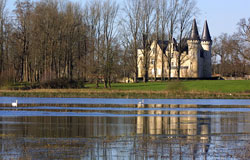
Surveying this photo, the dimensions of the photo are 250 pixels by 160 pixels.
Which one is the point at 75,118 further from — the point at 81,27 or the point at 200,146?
the point at 81,27

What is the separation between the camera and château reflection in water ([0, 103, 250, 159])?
13.7 meters

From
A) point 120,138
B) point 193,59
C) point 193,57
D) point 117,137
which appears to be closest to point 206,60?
point 193,59

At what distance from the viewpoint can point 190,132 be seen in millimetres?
19250

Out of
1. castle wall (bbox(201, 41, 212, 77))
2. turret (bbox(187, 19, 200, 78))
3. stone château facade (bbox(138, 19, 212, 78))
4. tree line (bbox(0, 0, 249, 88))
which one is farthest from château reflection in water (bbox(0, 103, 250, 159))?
castle wall (bbox(201, 41, 212, 77))

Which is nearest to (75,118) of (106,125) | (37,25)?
(106,125)

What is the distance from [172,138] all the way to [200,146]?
1887 millimetres

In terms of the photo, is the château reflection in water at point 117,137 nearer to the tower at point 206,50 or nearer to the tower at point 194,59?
the tower at point 194,59

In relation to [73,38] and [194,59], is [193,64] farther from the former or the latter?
[73,38]

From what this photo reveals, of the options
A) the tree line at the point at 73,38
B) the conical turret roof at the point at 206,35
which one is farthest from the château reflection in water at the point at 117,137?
the conical turret roof at the point at 206,35

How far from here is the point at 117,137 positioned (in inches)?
679

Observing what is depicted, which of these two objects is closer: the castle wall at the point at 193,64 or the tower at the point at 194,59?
the tower at the point at 194,59

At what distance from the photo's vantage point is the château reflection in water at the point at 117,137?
44.9 ft

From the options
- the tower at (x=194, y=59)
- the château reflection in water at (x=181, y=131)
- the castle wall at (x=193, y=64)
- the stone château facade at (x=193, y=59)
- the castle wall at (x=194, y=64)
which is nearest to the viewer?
the château reflection in water at (x=181, y=131)

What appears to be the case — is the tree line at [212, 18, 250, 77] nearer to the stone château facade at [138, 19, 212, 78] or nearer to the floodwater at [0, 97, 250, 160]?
the stone château facade at [138, 19, 212, 78]
